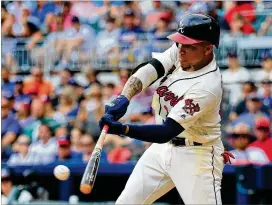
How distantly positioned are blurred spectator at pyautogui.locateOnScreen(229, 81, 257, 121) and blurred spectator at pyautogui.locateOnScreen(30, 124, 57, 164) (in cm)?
223

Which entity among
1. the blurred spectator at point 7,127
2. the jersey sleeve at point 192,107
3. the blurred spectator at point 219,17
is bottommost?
the blurred spectator at point 7,127

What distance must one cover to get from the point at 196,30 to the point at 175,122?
Result: 0.61 m

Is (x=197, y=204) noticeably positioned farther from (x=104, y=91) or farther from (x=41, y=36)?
(x=41, y=36)

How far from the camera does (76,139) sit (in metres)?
9.00

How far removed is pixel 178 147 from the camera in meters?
4.92

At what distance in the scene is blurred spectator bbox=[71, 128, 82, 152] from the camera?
29.2ft

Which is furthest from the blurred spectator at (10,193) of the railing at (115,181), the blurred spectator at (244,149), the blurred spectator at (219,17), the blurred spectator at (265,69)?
the blurred spectator at (219,17)

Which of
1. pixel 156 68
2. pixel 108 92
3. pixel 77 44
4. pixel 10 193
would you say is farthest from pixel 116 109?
pixel 77 44

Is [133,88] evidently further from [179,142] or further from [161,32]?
[161,32]

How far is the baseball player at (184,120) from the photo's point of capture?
466 cm

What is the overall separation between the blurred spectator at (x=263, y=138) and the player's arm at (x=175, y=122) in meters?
3.36

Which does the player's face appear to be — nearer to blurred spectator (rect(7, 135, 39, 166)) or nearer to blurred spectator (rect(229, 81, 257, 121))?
blurred spectator (rect(229, 81, 257, 121))

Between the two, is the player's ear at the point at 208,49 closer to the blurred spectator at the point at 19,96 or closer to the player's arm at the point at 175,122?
the player's arm at the point at 175,122

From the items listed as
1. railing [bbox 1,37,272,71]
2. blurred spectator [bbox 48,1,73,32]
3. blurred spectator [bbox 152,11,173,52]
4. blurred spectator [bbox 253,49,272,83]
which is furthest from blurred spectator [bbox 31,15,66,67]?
blurred spectator [bbox 253,49,272,83]
